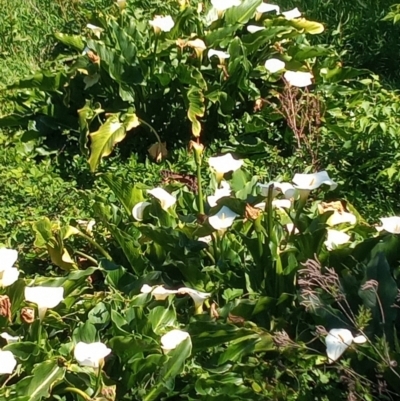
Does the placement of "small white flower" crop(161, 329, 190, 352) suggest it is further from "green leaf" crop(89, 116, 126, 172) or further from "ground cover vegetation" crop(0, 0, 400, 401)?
"green leaf" crop(89, 116, 126, 172)

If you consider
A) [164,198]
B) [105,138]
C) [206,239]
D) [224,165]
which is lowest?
[105,138]

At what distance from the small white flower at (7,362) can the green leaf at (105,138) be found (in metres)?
1.83

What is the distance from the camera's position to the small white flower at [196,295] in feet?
11.3

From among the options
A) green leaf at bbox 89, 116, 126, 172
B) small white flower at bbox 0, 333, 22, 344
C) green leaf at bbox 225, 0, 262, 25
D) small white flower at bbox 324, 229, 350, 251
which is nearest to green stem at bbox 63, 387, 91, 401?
small white flower at bbox 0, 333, 22, 344

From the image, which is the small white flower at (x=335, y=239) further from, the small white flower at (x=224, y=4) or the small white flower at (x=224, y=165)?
the small white flower at (x=224, y=4)

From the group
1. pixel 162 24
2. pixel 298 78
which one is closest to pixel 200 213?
pixel 298 78

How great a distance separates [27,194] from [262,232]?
1.65 meters

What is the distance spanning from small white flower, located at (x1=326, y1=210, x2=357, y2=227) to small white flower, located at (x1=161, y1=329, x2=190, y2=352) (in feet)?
2.83

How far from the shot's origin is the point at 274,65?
5.21m

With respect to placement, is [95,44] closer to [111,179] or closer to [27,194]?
[27,194]

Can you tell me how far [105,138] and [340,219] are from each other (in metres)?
1.71

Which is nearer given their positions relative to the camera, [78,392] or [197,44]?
[78,392]

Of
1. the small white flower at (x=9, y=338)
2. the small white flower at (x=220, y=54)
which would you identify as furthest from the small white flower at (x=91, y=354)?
the small white flower at (x=220, y=54)

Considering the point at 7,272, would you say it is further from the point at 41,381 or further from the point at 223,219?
the point at 223,219
